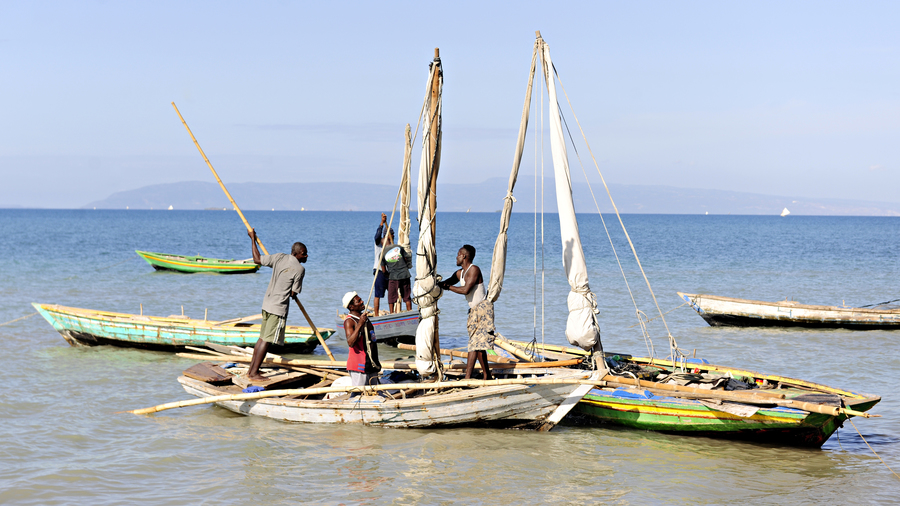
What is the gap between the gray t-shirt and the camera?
35.9 ft

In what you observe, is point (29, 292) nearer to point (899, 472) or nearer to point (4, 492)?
point (4, 492)

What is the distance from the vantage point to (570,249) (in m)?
10.6

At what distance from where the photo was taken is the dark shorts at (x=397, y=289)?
52.1ft

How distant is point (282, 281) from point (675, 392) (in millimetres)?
5735

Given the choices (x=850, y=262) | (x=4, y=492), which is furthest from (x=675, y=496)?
(x=850, y=262)

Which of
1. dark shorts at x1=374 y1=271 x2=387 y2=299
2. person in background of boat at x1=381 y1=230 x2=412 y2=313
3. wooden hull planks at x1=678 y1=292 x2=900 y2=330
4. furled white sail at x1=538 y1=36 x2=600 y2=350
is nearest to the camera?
furled white sail at x1=538 y1=36 x2=600 y2=350

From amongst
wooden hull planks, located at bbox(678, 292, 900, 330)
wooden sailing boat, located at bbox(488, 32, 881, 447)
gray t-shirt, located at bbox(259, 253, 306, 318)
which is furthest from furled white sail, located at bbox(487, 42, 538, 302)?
wooden hull planks, located at bbox(678, 292, 900, 330)

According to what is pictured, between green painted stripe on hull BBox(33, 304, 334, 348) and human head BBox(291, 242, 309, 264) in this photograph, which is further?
green painted stripe on hull BBox(33, 304, 334, 348)

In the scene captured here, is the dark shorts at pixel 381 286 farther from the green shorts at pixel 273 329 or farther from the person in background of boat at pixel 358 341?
the person in background of boat at pixel 358 341

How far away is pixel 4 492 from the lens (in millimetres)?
7895

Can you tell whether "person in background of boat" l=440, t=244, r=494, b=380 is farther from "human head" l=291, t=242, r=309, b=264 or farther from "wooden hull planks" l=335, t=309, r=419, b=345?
"wooden hull planks" l=335, t=309, r=419, b=345

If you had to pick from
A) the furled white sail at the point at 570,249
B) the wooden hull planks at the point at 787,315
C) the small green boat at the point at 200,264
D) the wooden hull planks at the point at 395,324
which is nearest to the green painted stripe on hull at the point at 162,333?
the wooden hull planks at the point at 395,324

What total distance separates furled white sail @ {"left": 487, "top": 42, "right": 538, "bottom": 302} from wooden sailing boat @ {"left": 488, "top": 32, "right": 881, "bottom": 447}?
0.01 meters

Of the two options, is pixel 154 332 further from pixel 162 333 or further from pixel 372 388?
pixel 372 388
